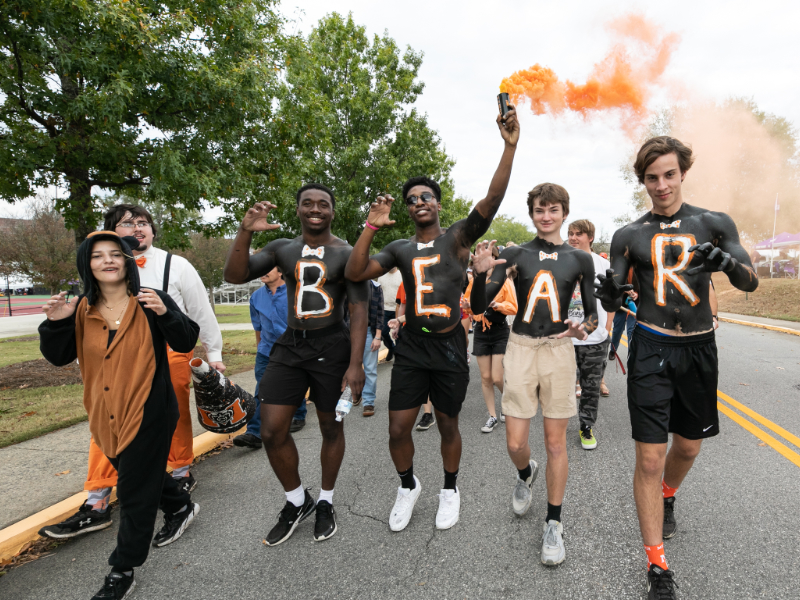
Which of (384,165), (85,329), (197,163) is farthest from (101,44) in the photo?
(384,165)

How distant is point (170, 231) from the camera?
27.5 feet

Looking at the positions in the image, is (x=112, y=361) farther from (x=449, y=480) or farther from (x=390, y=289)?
(x=390, y=289)

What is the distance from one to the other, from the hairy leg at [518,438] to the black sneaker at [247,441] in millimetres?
2872

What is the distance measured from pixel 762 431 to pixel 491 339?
9.83ft

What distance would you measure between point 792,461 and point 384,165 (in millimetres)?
13188

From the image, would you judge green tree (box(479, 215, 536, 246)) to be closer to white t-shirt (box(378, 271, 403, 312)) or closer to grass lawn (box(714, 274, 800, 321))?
grass lawn (box(714, 274, 800, 321))

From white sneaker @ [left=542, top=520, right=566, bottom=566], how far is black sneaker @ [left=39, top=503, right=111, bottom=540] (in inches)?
120

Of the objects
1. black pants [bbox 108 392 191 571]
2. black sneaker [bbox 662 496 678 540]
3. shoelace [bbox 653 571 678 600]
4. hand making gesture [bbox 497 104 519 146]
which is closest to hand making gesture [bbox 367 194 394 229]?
hand making gesture [bbox 497 104 519 146]

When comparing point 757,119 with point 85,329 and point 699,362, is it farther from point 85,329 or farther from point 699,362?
point 85,329

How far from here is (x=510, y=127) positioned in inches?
113

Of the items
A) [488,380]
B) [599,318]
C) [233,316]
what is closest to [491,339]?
[488,380]

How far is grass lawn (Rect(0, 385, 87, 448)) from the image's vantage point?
503cm

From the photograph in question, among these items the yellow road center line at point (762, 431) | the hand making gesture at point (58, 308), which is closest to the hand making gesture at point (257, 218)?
the hand making gesture at point (58, 308)

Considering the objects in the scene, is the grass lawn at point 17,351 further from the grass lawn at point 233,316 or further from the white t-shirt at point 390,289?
the grass lawn at point 233,316
